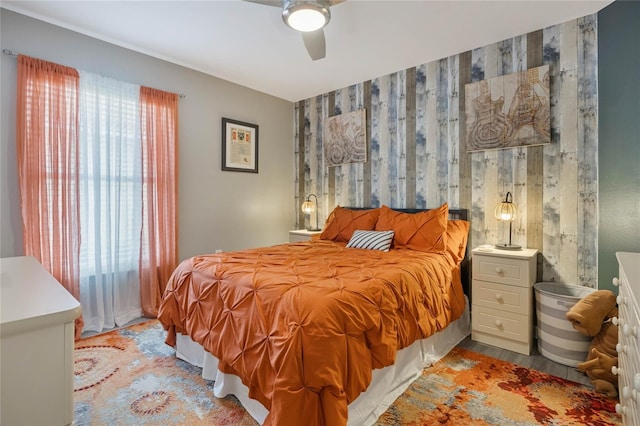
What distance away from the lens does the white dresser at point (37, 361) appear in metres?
0.60

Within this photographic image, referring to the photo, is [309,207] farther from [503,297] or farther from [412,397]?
[412,397]

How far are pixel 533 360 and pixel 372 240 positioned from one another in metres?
1.50

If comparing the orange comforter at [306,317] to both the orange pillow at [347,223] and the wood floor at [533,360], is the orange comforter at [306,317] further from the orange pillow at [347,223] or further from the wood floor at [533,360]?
the orange pillow at [347,223]

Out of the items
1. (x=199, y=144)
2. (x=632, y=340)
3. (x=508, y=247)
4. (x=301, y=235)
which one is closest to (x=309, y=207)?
(x=301, y=235)

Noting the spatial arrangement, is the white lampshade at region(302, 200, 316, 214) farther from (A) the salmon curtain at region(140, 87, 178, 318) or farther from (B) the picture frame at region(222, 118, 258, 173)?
(A) the salmon curtain at region(140, 87, 178, 318)

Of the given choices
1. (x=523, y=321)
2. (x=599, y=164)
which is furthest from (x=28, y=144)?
(x=599, y=164)

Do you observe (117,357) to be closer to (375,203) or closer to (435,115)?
(375,203)

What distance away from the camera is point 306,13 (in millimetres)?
1979

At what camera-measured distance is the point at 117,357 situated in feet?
7.61

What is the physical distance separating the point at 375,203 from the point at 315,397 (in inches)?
107

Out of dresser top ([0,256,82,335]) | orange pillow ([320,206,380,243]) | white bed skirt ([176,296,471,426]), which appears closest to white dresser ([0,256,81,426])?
dresser top ([0,256,82,335])

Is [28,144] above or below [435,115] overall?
below

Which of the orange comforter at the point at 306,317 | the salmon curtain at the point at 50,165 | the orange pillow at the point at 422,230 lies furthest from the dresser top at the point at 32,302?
the orange pillow at the point at 422,230

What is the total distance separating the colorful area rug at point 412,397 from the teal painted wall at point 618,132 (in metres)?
1.03
